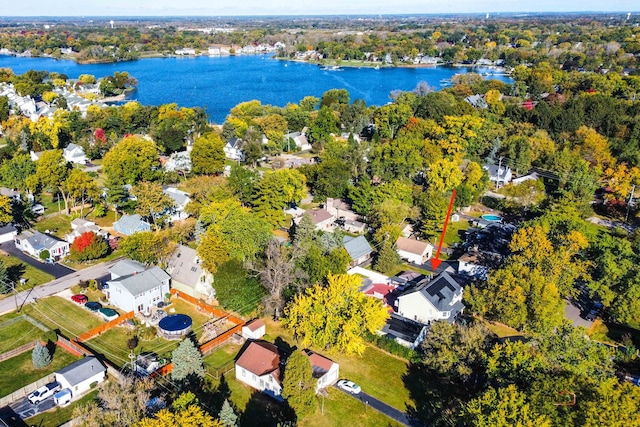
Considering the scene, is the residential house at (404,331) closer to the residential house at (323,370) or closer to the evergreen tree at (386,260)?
the residential house at (323,370)

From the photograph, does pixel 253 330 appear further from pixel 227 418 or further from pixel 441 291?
pixel 441 291

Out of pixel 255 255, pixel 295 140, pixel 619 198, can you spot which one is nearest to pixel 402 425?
pixel 255 255

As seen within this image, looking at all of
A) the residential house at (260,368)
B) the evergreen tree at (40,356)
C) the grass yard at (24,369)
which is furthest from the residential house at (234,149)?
the residential house at (260,368)

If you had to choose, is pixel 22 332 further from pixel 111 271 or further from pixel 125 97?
pixel 125 97

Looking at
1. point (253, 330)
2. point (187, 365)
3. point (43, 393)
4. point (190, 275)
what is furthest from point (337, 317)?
point (43, 393)

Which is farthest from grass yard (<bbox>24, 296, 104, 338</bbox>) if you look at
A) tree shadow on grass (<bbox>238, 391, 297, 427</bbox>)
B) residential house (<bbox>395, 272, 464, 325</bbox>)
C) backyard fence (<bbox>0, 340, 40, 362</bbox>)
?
residential house (<bbox>395, 272, 464, 325</bbox>)
